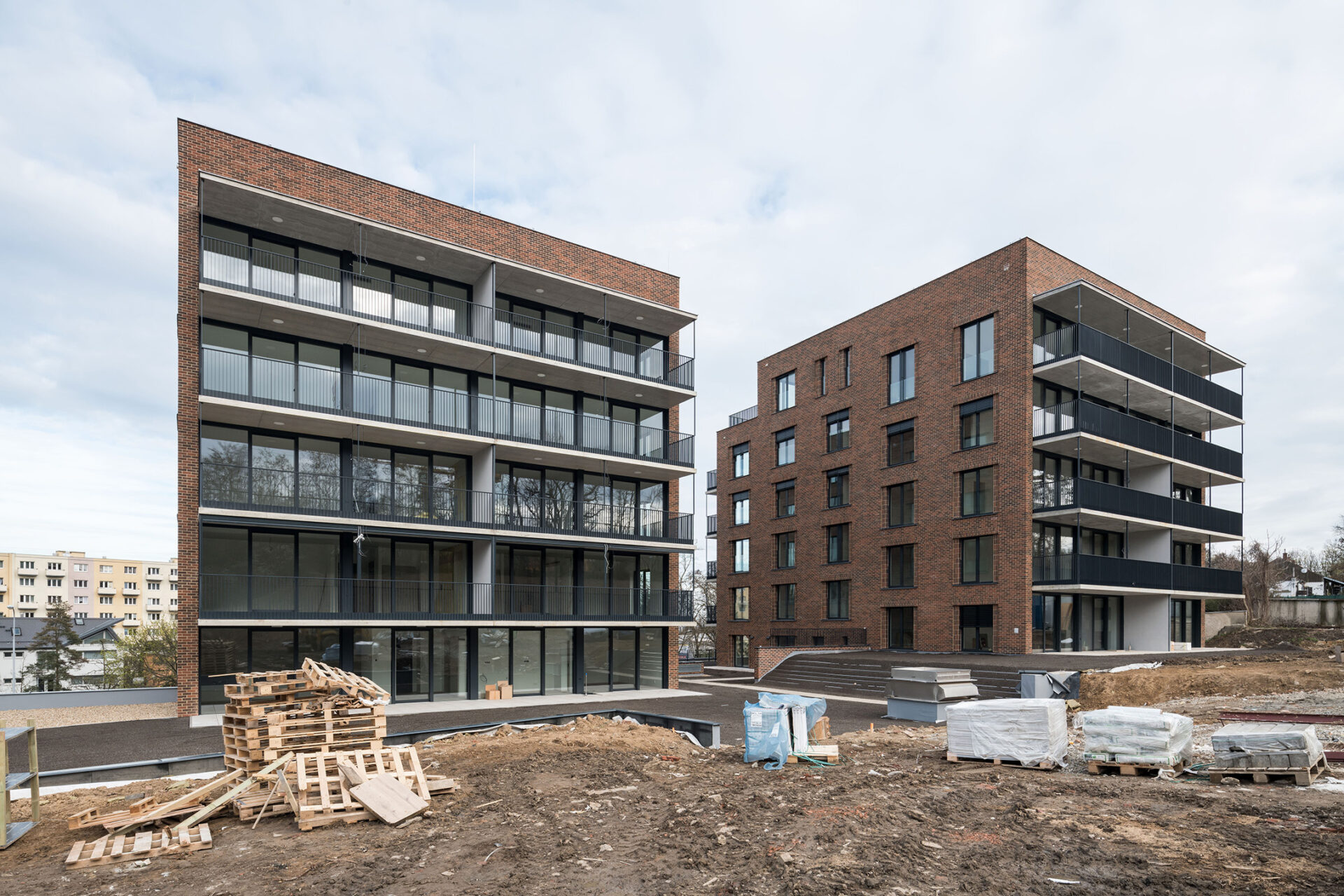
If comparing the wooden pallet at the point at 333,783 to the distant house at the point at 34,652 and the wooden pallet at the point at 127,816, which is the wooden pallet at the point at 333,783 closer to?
the wooden pallet at the point at 127,816

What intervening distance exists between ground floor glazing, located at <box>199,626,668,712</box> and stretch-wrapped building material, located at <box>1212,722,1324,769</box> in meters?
16.3

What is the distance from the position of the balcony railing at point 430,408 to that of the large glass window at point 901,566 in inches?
454

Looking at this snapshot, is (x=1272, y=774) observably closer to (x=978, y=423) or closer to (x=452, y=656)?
(x=452, y=656)

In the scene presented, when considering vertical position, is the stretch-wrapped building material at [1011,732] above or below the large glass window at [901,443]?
below

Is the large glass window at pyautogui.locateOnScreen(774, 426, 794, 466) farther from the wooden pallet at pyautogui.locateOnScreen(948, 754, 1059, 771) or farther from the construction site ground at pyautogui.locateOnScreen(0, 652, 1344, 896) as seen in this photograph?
the construction site ground at pyautogui.locateOnScreen(0, 652, 1344, 896)

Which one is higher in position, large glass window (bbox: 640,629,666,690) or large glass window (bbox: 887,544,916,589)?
large glass window (bbox: 887,544,916,589)

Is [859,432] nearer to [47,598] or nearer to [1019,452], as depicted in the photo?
[1019,452]

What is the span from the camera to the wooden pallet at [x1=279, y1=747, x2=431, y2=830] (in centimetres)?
903

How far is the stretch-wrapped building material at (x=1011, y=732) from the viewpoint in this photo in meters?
11.9

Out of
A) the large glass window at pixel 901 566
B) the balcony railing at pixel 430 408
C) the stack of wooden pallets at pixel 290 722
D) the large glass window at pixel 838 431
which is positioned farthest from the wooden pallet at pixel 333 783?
the large glass window at pixel 838 431

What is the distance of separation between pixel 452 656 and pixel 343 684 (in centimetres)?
1017

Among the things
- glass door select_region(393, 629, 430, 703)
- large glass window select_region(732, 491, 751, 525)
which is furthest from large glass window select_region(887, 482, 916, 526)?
glass door select_region(393, 629, 430, 703)

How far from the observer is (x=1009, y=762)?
12227mm

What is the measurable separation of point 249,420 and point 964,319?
23.8m
